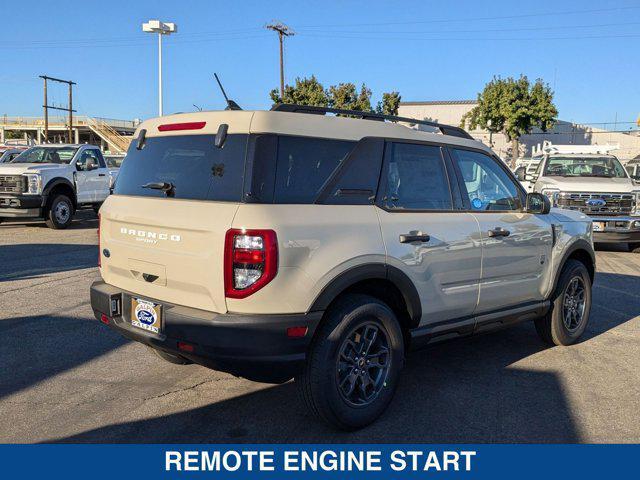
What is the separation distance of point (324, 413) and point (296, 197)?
127 cm

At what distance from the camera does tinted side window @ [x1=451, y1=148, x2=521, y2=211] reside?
4.59m

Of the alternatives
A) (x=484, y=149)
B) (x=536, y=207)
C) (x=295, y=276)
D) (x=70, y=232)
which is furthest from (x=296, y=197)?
(x=70, y=232)

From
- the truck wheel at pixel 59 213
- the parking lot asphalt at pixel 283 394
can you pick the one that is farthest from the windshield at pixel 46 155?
the parking lot asphalt at pixel 283 394

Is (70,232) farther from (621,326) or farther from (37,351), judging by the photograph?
(621,326)

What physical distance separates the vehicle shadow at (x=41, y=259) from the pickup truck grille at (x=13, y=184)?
256cm

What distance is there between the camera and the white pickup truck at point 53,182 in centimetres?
1383

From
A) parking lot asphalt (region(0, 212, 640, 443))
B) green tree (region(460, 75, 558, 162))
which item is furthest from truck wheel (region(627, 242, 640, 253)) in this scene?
green tree (region(460, 75, 558, 162))

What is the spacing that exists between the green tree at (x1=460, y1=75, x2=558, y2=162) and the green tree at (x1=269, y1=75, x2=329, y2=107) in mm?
11803

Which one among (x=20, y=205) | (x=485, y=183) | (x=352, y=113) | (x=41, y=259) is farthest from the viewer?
(x=20, y=205)

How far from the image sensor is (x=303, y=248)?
10.9 feet

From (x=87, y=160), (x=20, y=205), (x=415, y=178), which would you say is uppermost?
(x=87, y=160)

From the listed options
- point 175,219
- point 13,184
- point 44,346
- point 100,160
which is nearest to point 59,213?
point 13,184

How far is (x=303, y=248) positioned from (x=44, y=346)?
3.17 metres

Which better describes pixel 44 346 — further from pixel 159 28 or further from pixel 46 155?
pixel 159 28
